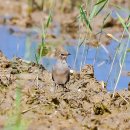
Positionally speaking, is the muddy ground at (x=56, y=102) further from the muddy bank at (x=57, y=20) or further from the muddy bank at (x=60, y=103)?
the muddy bank at (x=57, y=20)

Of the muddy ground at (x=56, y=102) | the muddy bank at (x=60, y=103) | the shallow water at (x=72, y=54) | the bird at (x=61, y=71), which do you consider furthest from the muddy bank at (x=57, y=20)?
the bird at (x=61, y=71)

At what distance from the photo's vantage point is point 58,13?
16750 millimetres

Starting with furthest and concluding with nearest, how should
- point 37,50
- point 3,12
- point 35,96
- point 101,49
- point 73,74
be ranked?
point 3,12, point 101,49, point 37,50, point 73,74, point 35,96

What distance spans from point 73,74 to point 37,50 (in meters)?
3.09

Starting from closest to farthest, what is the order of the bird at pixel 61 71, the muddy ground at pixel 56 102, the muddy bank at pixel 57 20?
the muddy ground at pixel 56 102 → the bird at pixel 61 71 → the muddy bank at pixel 57 20

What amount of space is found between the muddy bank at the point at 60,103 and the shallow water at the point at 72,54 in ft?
1.20

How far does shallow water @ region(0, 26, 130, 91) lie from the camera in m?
9.13

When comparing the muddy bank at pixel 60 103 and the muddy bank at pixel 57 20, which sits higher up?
the muddy bank at pixel 57 20

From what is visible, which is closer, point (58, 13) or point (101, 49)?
point (101, 49)

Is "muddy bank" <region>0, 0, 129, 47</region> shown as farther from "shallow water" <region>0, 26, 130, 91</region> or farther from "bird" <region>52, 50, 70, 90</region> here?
"bird" <region>52, 50, 70, 90</region>

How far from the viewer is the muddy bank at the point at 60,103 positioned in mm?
6266

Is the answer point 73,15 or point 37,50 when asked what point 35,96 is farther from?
point 73,15

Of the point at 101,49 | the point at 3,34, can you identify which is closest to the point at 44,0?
the point at 3,34

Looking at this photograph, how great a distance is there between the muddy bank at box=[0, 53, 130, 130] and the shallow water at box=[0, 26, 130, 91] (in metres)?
0.37
